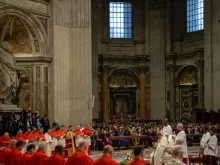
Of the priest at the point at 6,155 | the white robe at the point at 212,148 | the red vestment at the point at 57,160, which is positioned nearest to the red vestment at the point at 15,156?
the priest at the point at 6,155

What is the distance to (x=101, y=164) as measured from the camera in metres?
9.42

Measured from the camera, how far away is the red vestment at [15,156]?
11.8 metres

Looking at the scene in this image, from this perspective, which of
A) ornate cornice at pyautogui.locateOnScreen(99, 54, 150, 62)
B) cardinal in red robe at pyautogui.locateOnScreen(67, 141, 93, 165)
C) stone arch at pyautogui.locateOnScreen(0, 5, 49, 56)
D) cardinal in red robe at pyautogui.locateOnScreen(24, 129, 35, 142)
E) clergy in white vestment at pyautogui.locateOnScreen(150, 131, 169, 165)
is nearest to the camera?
cardinal in red robe at pyautogui.locateOnScreen(67, 141, 93, 165)

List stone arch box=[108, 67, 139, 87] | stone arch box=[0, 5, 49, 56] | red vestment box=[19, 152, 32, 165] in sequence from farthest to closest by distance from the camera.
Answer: stone arch box=[108, 67, 139, 87], stone arch box=[0, 5, 49, 56], red vestment box=[19, 152, 32, 165]

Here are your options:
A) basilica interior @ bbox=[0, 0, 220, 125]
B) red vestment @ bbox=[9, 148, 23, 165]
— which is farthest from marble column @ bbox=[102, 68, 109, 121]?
red vestment @ bbox=[9, 148, 23, 165]

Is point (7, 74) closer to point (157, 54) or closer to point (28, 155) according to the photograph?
point (28, 155)

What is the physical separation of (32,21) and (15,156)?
1439 cm

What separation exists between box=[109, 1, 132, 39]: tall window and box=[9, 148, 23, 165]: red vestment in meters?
30.9

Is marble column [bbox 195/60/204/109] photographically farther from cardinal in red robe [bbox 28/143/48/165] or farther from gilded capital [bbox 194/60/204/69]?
cardinal in red robe [bbox 28/143/48/165]

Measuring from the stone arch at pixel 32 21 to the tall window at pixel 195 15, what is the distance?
1771 centimetres

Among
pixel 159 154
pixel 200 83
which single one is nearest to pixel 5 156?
pixel 159 154

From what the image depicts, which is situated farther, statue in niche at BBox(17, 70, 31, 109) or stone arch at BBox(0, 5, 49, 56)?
statue in niche at BBox(17, 70, 31, 109)

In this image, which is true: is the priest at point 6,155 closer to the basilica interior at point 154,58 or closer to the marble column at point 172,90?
the basilica interior at point 154,58

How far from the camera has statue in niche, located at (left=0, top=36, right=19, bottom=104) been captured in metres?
24.0
